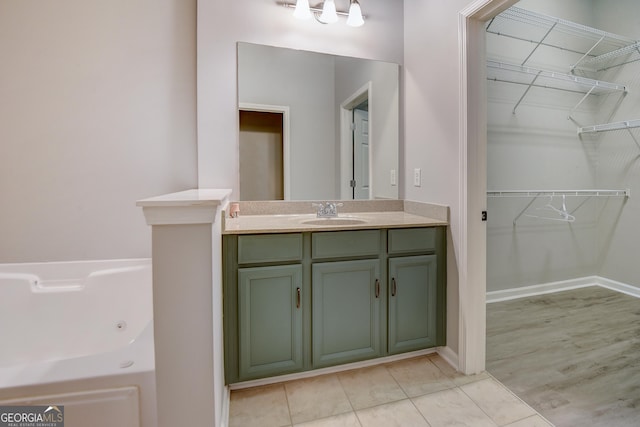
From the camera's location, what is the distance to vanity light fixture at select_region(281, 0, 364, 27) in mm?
1967

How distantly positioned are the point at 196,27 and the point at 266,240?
1.41 metres

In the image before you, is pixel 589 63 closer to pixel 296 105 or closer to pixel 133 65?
pixel 296 105

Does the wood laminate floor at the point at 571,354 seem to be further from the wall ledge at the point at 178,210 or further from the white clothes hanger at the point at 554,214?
the wall ledge at the point at 178,210

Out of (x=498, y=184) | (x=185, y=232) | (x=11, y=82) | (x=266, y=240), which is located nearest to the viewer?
(x=185, y=232)

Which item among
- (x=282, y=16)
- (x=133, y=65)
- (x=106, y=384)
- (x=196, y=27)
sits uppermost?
(x=282, y=16)

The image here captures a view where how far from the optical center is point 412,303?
1.86m

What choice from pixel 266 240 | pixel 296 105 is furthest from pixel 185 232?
pixel 296 105

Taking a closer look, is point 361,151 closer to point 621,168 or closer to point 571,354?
point 571,354

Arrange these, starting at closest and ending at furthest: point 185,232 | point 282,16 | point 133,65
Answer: point 185,232 → point 133,65 → point 282,16

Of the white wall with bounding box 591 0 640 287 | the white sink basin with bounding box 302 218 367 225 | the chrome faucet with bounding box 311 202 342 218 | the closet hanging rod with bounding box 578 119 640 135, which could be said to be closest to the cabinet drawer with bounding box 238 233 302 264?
the white sink basin with bounding box 302 218 367 225

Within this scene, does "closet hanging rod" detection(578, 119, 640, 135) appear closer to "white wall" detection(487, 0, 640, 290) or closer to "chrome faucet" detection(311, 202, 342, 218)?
"white wall" detection(487, 0, 640, 290)

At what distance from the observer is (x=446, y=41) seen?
1.83m

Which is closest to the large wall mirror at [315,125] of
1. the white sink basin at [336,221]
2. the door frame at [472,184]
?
the white sink basin at [336,221]

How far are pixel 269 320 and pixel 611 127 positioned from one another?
341cm
